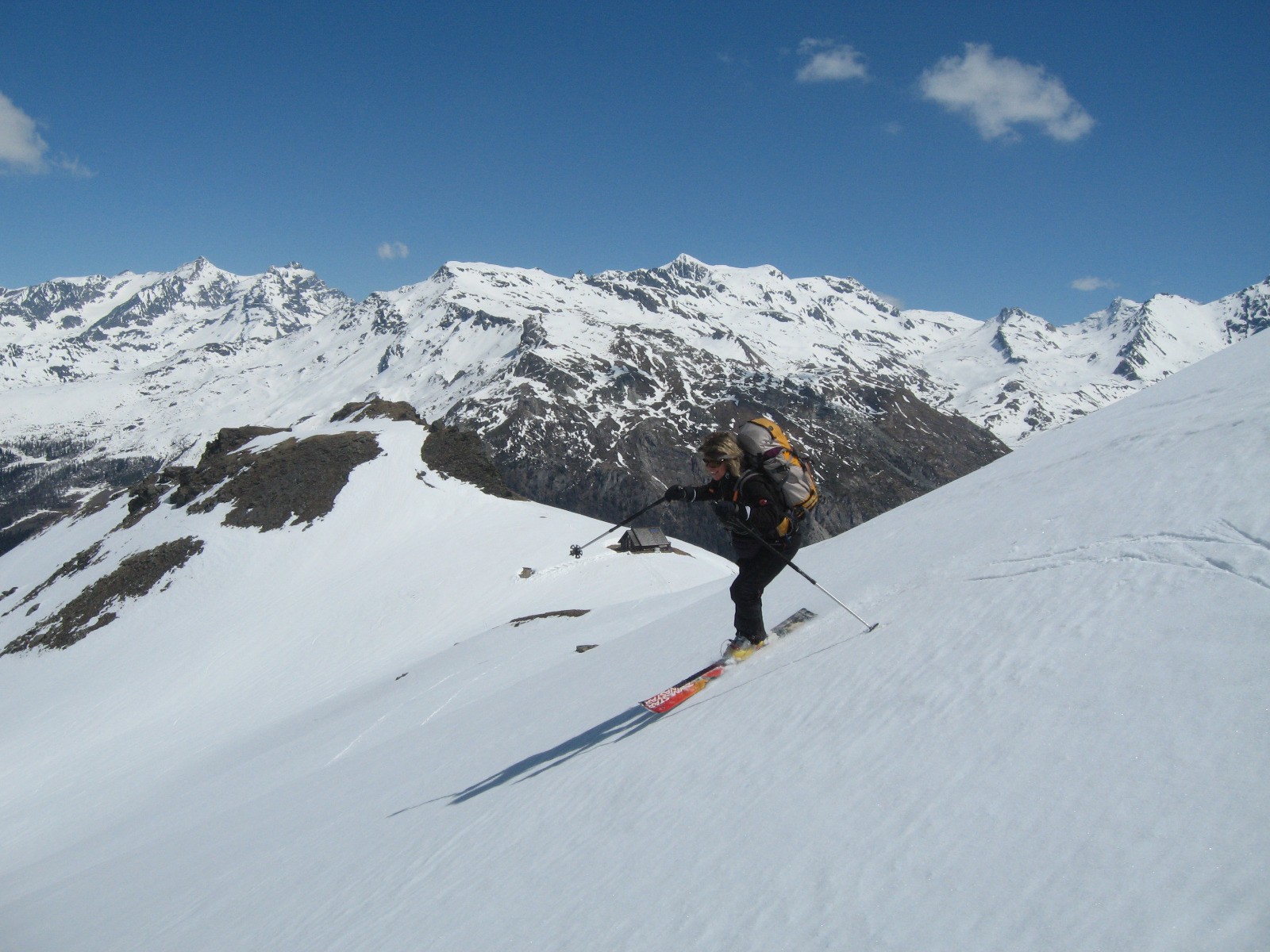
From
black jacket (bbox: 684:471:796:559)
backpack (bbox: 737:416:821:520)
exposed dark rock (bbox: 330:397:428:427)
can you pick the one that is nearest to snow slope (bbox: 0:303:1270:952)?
black jacket (bbox: 684:471:796:559)

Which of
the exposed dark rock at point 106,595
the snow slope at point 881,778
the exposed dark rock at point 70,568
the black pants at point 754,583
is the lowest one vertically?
the snow slope at point 881,778

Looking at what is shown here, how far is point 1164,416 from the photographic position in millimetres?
10367

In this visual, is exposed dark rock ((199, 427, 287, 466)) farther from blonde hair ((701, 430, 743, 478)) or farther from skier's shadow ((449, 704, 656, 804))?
blonde hair ((701, 430, 743, 478))

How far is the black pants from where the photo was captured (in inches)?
324

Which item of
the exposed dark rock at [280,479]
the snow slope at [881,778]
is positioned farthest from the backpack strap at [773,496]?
the exposed dark rock at [280,479]

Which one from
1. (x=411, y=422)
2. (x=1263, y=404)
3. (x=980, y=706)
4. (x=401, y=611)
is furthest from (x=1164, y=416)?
(x=411, y=422)

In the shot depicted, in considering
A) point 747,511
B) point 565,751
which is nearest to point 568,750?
point 565,751

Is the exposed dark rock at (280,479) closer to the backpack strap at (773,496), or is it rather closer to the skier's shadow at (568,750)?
the skier's shadow at (568,750)

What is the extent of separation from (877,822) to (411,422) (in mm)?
66083

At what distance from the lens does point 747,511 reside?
25.9 ft

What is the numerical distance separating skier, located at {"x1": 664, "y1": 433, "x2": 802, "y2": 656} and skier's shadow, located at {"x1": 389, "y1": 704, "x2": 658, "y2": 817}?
2.01 m

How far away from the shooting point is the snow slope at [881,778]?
11.0 ft

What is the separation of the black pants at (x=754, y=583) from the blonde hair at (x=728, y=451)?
1.02m

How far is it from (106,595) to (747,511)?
5149cm
